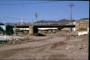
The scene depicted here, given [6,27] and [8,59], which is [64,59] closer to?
[8,59]

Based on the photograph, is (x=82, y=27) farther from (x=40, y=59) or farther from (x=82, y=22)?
(x=40, y=59)

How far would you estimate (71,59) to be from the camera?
71.2 feet

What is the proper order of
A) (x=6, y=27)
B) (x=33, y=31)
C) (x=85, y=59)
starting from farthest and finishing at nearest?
(x=6, y=27) < (x=33, y=31) < (x=85, y=59)

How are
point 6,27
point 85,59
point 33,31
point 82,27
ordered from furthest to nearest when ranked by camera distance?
point 6,27, point 33,31, point 82,27, point 85,59

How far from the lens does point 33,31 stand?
4906 inches

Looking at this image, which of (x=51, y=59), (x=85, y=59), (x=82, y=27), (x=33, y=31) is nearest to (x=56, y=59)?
(x=51, y=59)

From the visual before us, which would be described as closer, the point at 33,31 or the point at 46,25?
the point at 33,31

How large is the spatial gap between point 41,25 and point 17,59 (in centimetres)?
12564

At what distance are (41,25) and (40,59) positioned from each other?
126 metres

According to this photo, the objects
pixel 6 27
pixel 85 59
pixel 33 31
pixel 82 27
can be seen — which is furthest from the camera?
pixel 6 27

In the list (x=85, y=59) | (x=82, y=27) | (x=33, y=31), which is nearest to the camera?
(x=85, y=59)

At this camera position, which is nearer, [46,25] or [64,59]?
[64,59]

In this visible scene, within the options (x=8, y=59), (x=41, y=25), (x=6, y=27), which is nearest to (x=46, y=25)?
(x=41, y=25)

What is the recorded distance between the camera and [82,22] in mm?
110812
